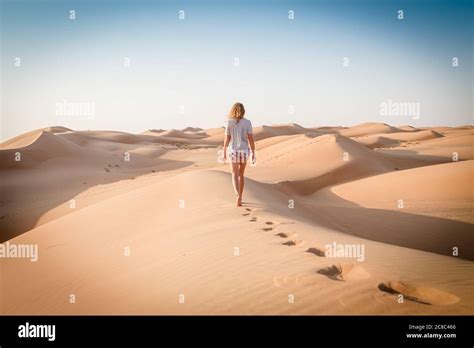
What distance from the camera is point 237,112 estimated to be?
638cm

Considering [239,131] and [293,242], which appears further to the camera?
[239,131]

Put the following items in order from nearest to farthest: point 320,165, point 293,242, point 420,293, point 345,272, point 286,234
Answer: point 420,293 < point 345,272 < point 293,242 < point 286,234 < point 320,165

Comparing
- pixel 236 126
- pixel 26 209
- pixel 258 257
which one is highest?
pixel 236 126

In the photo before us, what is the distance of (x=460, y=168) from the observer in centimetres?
1156

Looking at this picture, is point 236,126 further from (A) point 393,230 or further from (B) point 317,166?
(B) point 317,166

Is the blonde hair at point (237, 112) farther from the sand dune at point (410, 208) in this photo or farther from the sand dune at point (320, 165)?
the sand dune at point (320, 165)

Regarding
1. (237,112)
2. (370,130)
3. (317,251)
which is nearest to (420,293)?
(317,251)

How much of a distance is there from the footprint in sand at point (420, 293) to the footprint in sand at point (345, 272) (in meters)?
0.24

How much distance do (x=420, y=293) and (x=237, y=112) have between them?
4314 millimetres

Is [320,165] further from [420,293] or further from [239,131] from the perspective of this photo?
[420,293]

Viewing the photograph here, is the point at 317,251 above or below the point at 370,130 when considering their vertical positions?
below
